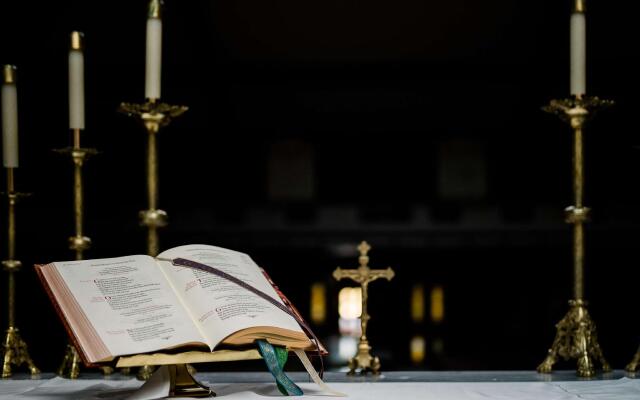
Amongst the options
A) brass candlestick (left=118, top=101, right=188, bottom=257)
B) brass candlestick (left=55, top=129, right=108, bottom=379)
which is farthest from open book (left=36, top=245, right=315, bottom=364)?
brass candlestick (left=55, top=129, right=108, bottom=379)

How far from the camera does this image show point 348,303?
6.19 meters

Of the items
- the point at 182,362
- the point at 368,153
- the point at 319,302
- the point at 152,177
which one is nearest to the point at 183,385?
Result: the point at 182,362

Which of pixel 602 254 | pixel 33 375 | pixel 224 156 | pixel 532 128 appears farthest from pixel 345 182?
pixel 33 375

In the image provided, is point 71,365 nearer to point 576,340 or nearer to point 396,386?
point 396,386

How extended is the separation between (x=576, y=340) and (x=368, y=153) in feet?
12.5

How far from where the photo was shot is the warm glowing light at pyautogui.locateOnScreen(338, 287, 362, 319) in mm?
6012

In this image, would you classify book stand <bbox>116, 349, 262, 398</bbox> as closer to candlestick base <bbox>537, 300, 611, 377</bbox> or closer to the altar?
the altar

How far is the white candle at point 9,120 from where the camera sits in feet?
5.89

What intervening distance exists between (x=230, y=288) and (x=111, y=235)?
4.07 metres

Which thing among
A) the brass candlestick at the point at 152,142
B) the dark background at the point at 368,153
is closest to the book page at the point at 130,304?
the brass candlestick at the point at 152,142

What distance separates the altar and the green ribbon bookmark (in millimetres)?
34

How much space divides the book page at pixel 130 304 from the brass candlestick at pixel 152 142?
26cm

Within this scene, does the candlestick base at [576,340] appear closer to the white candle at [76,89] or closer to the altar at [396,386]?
the altar at [396,386]

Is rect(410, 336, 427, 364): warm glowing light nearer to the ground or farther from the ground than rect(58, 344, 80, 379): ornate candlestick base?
nearer to the ground
